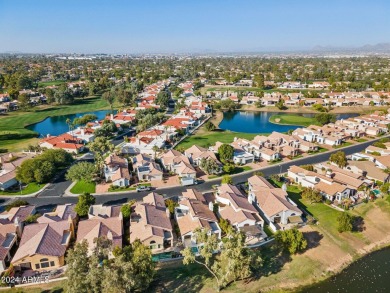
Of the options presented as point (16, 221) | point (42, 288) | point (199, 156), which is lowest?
point (42, 288)

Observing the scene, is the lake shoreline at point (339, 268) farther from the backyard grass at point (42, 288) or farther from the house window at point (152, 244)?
the backyard grass at point (42, 288)

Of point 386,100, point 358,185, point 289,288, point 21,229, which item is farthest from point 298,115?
point 21,229

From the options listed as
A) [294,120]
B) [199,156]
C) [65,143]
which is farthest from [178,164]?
[294,120]

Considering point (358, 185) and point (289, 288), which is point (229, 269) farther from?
point (358, 185)

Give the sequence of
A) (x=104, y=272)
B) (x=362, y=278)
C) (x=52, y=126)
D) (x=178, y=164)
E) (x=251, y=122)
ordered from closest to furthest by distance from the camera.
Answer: (x=104, y=272) → (x=362, y=278) → (x=178, y=164) → (x=52, y=126) → (x=251, y=122)

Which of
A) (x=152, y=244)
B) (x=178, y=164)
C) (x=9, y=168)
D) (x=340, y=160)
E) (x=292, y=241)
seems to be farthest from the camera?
(x=178, y=164)

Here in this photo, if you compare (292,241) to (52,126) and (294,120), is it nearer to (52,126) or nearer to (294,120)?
(294,120)

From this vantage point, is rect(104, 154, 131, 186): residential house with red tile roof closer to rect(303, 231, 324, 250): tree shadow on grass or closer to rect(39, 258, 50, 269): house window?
rect(39, 258, 50, 269): house window
